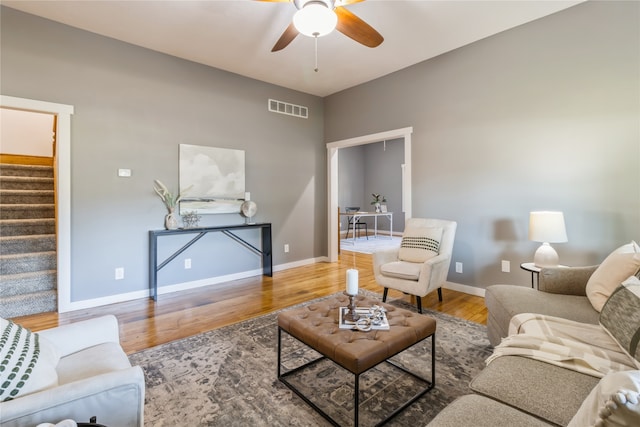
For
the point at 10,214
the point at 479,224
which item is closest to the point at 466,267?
A: the point at 479,224

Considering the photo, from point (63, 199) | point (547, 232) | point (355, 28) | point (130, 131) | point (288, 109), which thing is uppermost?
point (288, 109)

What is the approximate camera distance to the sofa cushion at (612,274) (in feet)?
5.37

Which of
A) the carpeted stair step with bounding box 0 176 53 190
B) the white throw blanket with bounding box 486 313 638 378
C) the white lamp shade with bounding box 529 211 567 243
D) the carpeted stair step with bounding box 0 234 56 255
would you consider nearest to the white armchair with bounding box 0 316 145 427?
the white throw blanket with bounding box 486 313 638 378

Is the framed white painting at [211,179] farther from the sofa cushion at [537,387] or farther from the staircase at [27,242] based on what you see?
the sofa cushion at [537,387]

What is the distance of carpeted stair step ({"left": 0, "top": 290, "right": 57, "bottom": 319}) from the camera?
2877mm

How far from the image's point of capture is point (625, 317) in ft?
4.35

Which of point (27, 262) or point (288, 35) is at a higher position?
point (288, 35)

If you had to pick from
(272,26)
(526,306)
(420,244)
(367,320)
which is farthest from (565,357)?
(272,26)

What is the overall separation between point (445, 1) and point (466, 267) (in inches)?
111

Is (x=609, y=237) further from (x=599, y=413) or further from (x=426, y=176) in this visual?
(x=599, y=413)

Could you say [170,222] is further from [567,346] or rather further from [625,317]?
[625,317]

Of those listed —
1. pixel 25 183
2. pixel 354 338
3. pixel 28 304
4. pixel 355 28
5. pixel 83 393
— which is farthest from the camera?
pixel 25 183

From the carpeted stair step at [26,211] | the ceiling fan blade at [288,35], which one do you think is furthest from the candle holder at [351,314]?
the carpeted stair step at [26,211]

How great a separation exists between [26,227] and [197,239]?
1916mm
